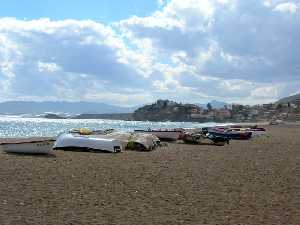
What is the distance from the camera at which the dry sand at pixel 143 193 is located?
424 inches

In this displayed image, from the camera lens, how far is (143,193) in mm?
13594

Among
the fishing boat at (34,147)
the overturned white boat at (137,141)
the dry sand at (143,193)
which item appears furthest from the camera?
the overturned white boat at (137,141)

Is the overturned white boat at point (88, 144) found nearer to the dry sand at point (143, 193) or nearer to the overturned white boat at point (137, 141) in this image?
the overturned white boat at point (137, 141)

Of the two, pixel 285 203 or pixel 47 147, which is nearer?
pixel 285 203

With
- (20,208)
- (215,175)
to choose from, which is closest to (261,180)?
(215,175)

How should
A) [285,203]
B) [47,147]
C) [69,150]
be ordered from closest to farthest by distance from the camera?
[285,203], [47,147], [69,150]

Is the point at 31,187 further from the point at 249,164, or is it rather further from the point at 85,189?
the point at 249,164

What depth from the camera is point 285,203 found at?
42.7ft

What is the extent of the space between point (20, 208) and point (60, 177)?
4727 mm

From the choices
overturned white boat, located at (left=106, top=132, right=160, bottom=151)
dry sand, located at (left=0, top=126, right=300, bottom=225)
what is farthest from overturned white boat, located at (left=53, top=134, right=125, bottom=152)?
dry sand, located at (left=0, top=126, right=300, bottom=225)

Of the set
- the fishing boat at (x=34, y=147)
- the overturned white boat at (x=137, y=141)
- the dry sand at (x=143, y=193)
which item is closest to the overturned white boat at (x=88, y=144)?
the overturned white boat at (x=137, y=141)

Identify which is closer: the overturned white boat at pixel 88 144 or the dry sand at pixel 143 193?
the dry sand at pixel 143 193

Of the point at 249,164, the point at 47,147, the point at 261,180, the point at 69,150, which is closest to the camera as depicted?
the point at 261,180

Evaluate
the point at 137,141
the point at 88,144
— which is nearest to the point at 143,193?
the point at 88,144
